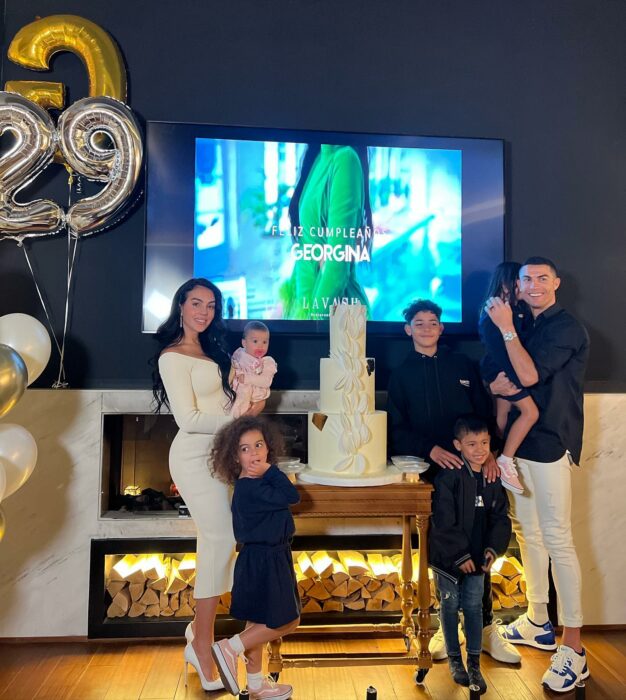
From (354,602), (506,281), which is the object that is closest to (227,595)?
(354,602)

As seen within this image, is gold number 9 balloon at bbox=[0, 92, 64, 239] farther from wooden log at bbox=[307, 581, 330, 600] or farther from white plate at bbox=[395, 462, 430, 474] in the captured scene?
wooden log at bbox=[307, 581, 330, 600]

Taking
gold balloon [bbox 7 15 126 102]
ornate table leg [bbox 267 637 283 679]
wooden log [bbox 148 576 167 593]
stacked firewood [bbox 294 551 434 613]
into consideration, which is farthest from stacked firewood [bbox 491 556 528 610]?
gold balloon [bbox 7 15 126 102]

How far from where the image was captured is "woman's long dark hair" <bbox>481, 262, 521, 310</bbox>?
8.61 ft

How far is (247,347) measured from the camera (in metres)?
2.47

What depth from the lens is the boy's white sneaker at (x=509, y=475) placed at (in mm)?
2398

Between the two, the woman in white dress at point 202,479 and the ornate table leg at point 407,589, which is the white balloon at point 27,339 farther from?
the ornate table leg at point 407,589

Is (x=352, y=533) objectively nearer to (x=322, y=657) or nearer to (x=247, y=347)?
(x=322, y=657)

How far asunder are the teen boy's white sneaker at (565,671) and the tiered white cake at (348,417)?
0.90 meters

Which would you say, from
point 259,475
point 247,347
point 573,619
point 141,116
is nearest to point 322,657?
point 259,475

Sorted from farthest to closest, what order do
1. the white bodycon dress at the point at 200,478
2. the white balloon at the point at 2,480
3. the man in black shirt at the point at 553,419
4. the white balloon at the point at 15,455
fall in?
the man in black shirt at the point at 553,419 < the white bodycon dress at the point at 200,478 < the white balloon at the point at 15,455 < the white balloon at the point at 2,480

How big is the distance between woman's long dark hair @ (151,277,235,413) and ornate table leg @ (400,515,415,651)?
0.95m

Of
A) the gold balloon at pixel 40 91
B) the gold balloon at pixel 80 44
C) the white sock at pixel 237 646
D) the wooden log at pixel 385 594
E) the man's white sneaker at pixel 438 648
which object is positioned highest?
the gold balloon at pixel 80 44

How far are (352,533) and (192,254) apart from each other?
1454mm

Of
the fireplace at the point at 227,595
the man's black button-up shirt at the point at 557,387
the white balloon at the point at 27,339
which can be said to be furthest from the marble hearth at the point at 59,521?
the man's black button-up shirt at the point at 557,387
